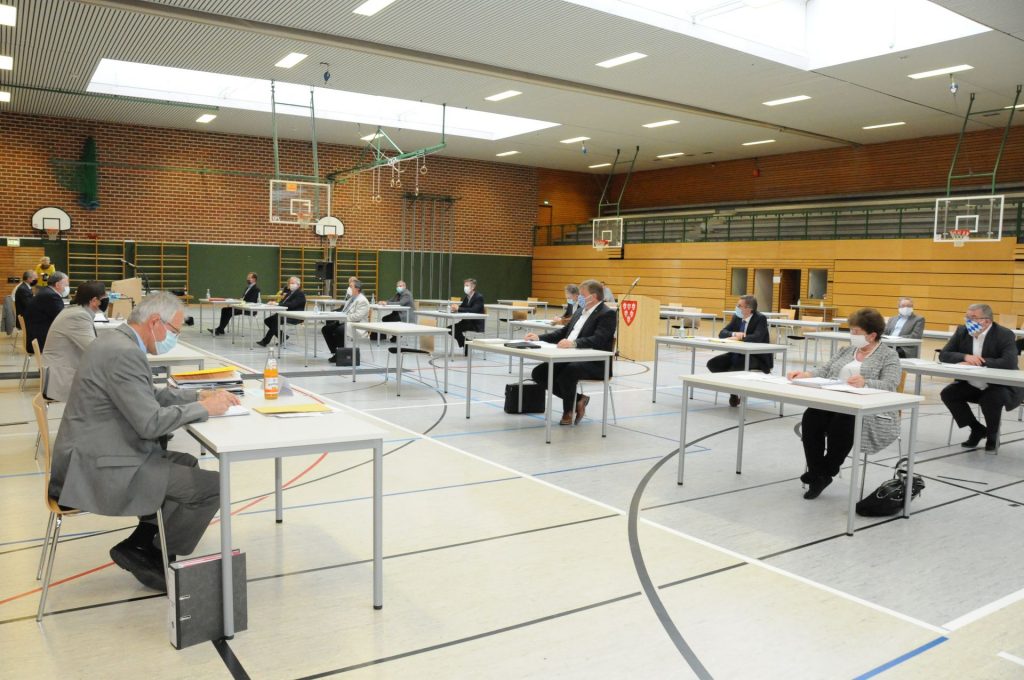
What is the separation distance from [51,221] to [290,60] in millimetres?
8159

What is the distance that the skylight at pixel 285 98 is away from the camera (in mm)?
14406

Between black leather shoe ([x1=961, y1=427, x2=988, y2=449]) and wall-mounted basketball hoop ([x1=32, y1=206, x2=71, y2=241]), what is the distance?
17433 millimetres

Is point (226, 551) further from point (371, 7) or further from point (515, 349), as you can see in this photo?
point (371, 7)

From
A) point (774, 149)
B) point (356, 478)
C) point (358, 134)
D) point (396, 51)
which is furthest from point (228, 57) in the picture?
point (774, 149)

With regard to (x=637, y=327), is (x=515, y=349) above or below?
above

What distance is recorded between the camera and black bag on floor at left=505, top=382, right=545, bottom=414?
7.28 metres

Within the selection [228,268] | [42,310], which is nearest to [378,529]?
[42,310]

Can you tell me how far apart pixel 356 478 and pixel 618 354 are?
311 inches

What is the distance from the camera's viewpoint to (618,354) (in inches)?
482

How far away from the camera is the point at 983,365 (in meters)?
6.20

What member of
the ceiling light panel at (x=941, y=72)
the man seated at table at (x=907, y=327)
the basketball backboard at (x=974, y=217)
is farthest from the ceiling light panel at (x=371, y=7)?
the basketball backboard at (x=974, y=217)

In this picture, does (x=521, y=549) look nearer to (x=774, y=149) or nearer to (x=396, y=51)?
(x=396, y=51)

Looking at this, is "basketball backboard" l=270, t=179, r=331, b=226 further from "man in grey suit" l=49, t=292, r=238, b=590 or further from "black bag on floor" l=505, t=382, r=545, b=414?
"man in grey suit" l=49, t=292, r=238, b=590

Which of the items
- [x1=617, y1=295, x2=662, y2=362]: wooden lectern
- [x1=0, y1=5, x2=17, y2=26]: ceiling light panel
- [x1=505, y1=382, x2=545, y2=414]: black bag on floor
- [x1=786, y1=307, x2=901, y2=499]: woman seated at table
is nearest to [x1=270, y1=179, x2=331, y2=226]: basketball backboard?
[x1=0, y1=5, x2=17, y2=26]: ceiling light panel
